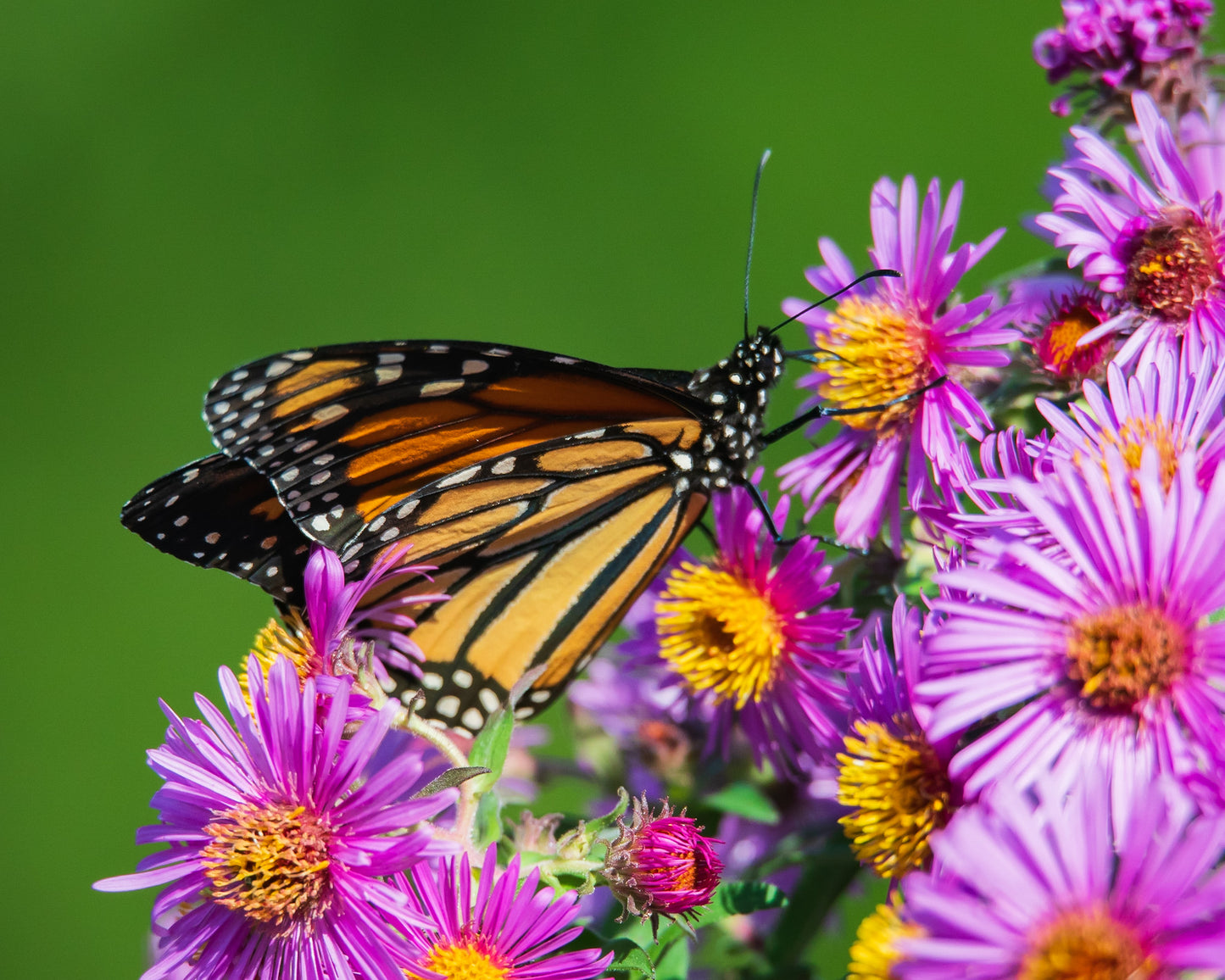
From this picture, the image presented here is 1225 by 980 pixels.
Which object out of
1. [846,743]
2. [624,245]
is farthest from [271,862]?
[624,245]

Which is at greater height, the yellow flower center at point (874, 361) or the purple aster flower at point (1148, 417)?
the yellow flower center at point (874, 361)

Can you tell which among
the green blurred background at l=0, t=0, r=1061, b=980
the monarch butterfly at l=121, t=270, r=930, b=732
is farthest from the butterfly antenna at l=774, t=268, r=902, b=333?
the green blurred background at l=0, t=0, r=1061, b=980

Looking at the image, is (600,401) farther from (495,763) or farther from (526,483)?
(495,763)

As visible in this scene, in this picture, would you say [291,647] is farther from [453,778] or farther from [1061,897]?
[1061,897]

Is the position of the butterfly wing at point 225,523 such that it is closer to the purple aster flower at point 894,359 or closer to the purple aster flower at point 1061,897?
the purple aster flower at point 894,359

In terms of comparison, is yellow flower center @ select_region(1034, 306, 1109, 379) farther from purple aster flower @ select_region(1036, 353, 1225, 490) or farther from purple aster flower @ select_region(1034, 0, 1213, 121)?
purple aster flower @ select_region(1034, 0, 1213, 121)

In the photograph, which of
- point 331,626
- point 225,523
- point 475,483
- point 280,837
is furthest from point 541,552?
point 280,837

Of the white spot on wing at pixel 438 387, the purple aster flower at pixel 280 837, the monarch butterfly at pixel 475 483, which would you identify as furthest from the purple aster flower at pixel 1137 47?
the purple aster flower at pixel 280 837
